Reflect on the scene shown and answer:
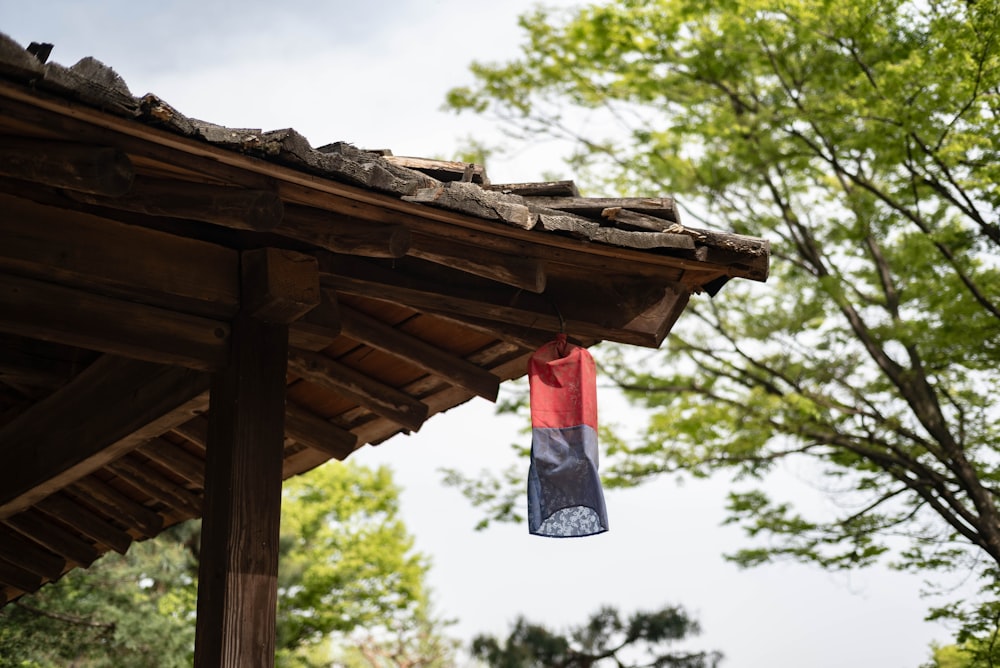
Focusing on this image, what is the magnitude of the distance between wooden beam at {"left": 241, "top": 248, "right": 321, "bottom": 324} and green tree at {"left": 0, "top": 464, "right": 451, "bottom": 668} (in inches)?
329

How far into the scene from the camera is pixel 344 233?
143 inches

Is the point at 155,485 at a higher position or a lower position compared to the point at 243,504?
higher

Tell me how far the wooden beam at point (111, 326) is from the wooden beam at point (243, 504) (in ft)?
0.38

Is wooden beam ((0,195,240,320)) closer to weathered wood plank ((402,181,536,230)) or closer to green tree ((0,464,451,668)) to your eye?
weathered wood plank ((402,181,536,230))

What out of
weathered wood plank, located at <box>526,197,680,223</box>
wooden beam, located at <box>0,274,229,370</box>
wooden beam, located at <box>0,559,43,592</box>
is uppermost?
weathered wood plank, located at <box>526,197,680,223</box>

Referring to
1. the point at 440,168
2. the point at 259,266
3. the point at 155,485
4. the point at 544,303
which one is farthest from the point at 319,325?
the point at 155,485

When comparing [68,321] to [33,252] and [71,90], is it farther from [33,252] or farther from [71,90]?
[71,90]

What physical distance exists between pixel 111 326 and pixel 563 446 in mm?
1797

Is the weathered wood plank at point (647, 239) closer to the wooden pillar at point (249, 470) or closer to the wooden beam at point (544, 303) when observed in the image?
the wooden beam at point (544, 303)

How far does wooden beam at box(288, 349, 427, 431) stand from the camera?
15.3 ft

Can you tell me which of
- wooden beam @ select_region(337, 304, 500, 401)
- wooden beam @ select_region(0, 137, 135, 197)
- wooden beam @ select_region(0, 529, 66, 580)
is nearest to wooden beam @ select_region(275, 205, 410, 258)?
wooden beam @ select_region(0, 137, 135, 197)

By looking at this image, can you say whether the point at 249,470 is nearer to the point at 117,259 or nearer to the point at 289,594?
the point at 117,259

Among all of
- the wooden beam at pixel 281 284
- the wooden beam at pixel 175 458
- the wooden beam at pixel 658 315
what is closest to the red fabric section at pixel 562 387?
the wooden beam at pixel 658 315

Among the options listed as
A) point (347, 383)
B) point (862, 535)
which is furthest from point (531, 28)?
point (347, 383)
